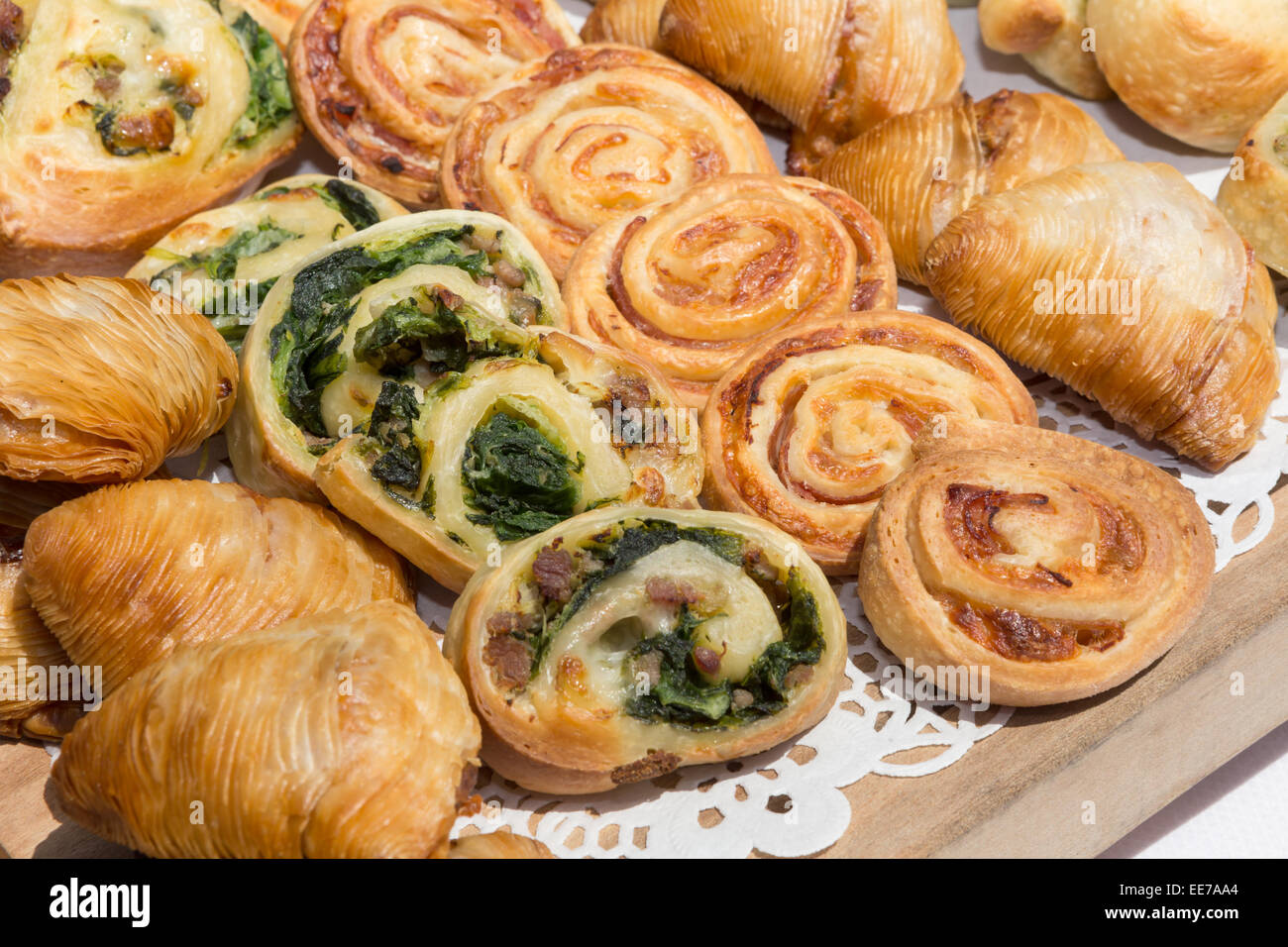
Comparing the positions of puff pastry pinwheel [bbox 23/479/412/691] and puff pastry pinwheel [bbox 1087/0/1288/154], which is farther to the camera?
puff pastry pinwheel [bbox 1087/0/1288/154]

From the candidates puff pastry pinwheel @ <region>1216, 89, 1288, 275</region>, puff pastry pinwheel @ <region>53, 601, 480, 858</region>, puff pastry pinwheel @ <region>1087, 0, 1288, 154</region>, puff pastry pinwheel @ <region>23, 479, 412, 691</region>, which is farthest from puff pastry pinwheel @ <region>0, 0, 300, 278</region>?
puff pastry pinwheel @ <region>1216, 89, 1288, 275</region>

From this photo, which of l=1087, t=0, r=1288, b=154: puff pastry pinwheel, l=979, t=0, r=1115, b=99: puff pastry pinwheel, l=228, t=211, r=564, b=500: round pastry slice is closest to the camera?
l=228, t=211, r=564, b=500: round pastry slice

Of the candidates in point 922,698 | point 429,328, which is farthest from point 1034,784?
point 429,328

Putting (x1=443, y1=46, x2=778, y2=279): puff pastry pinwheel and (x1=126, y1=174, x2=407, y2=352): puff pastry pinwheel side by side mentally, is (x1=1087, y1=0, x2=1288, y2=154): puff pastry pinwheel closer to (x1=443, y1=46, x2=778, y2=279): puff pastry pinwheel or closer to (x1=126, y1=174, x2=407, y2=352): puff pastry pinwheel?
(x1=443, y1=46, x2=778, y2=279): puff pastry pinwheel

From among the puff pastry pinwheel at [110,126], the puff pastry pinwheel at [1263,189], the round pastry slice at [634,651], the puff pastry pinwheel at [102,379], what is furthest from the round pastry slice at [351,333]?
the puff pastry pinwheel at [1263,189]

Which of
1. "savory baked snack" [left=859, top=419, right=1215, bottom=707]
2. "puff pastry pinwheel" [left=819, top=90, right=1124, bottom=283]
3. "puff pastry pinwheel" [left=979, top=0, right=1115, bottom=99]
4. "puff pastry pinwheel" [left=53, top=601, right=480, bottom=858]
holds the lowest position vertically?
"puff pastry pinwheel" [left=53, top=601, right=480, bottom=858]

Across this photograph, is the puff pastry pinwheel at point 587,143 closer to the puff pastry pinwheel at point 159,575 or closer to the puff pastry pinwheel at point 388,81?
the puff pastry pinwheel at point 388,81
